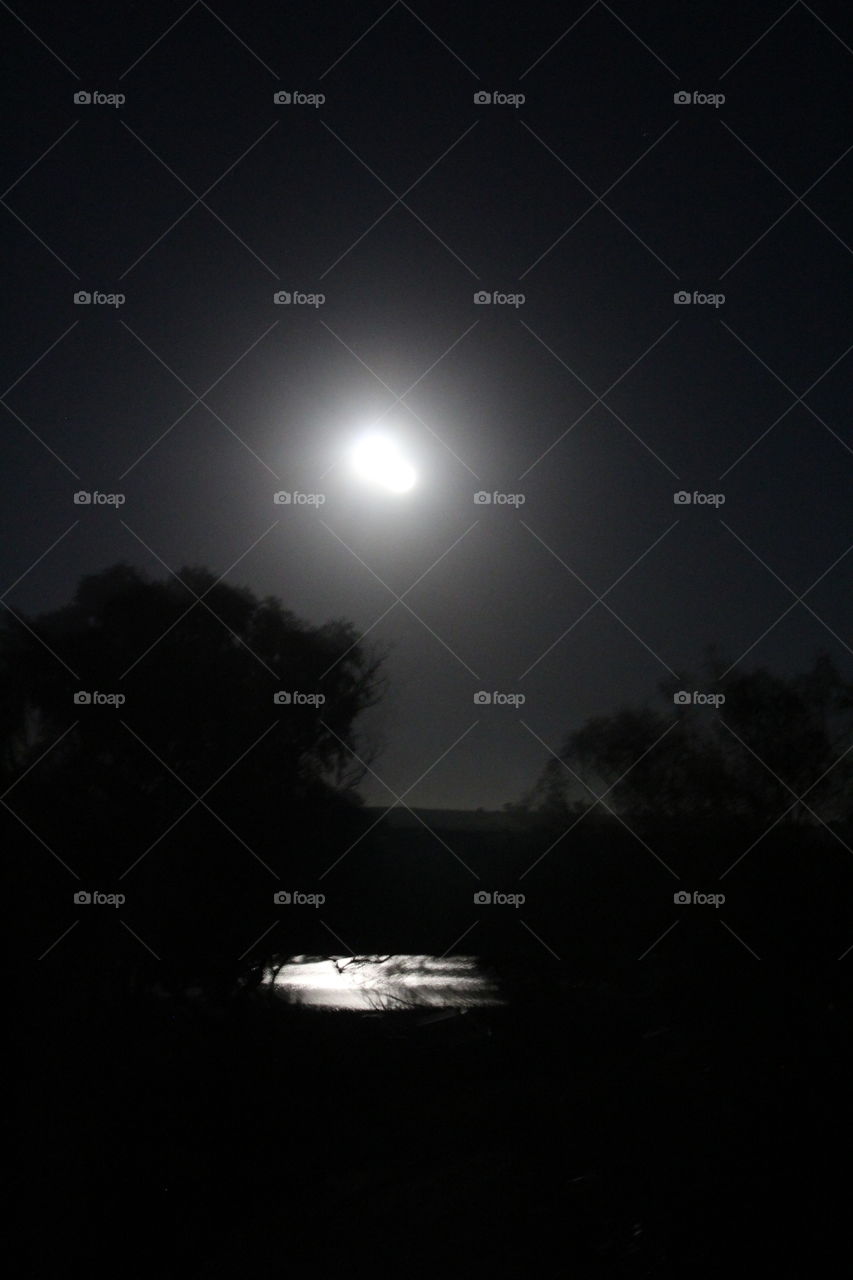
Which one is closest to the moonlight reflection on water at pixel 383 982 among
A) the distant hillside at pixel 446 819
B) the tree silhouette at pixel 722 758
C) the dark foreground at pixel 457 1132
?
the dark foreground at pixel 457 1132

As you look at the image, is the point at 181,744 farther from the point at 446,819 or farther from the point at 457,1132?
the point at 457,1132

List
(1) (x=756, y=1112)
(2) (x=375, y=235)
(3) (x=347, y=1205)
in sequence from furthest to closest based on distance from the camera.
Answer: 1. (2) (x=375, y=235)
2. (1) (x=756, y=1112)
3. (3) (x=347, y=1205)

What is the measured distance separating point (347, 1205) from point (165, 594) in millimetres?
1254

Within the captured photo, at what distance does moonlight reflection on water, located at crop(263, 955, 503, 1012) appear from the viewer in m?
1.89

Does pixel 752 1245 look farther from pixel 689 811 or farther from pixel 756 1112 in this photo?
pixel 689 811

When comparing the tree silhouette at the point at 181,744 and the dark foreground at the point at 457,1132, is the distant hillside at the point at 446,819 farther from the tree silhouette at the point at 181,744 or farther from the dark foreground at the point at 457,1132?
the dark foreground at the point at 457,1132

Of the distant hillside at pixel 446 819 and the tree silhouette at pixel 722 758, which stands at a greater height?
the tree silhouette at pixel 722 758

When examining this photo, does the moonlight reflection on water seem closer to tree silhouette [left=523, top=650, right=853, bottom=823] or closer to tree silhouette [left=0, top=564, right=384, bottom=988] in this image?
tree silhouette [left=0, top=564, right=384, bottom=988]

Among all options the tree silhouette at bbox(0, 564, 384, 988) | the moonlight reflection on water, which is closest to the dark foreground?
the moonlight reflection on water

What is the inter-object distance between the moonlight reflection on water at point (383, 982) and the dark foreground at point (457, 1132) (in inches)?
1.5

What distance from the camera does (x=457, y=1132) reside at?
1.83 metres

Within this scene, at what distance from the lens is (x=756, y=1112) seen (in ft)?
6.13

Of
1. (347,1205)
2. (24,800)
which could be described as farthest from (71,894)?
(347,1205)

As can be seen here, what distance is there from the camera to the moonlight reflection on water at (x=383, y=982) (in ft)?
6.20
